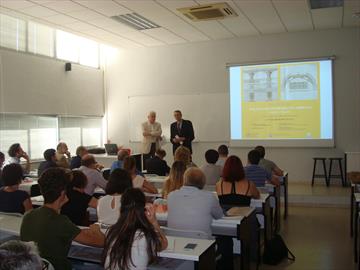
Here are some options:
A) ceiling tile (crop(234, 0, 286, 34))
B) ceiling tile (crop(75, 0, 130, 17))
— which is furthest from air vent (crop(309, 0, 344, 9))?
ceiling tile (crop(75, 0, 130, 17))

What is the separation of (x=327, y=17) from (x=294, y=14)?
746 millimetres

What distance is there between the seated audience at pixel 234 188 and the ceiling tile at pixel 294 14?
3.64 metres

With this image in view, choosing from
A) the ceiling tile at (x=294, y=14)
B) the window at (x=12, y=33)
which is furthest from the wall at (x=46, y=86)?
the ceiling tile at (x=294, y=14)

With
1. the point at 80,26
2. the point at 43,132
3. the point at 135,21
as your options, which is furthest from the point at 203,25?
the point at 43,132

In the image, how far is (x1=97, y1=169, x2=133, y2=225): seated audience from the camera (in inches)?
122

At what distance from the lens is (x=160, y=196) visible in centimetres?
458

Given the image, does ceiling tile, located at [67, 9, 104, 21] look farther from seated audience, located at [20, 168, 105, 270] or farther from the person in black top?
seated audience, located at [20, 168, 105, 270]

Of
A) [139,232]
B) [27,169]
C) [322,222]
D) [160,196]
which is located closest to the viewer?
[139,232]

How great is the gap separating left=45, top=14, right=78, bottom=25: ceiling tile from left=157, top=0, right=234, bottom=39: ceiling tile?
74.5 inches

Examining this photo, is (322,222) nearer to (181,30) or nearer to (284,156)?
(284,156)

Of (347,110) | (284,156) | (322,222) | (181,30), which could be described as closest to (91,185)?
(322,222)

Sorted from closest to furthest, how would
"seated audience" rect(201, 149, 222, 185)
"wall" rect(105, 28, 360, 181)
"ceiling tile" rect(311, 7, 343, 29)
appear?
"seated audience" rect(201, 149, 222, 185) → "ceiling tile" rect(311, 7, 343, 29) → "wall" rect(105, 28, 360, 181)

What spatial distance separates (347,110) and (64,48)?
257 inches

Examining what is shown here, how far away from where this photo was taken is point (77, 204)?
3.36 m
